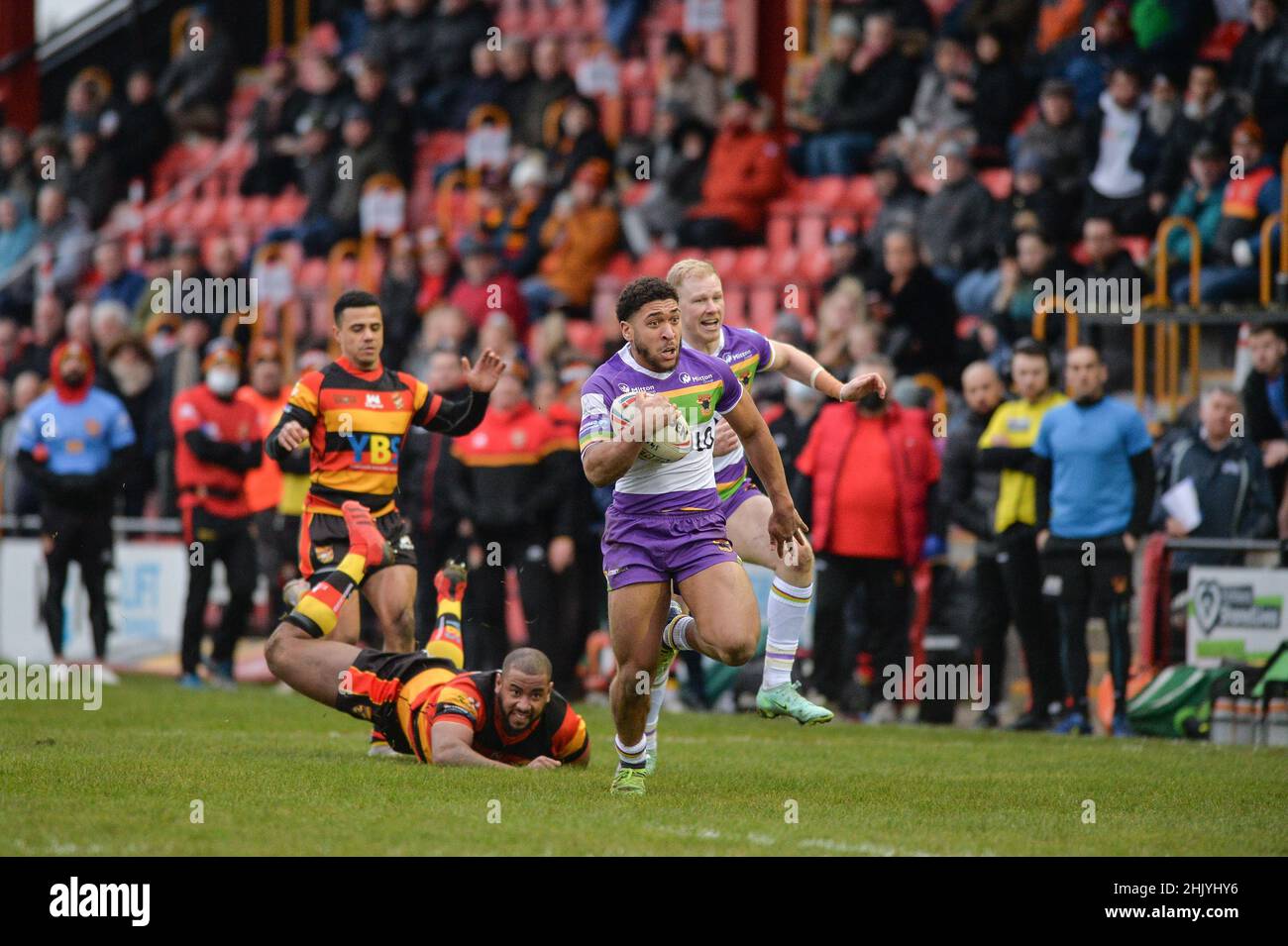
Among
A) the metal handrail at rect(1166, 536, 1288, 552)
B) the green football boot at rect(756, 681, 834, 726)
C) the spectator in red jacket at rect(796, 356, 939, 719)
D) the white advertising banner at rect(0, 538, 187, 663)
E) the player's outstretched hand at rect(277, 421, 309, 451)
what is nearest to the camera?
the green football boot at rect(756, 681, 834, 726)

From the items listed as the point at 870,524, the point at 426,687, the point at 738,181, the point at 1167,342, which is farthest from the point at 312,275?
the point at 426,687

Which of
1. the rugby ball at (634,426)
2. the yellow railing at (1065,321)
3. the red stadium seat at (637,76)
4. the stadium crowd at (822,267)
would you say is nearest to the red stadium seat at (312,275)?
the stadium crowd at (822,267)

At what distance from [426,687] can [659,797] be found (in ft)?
5.96

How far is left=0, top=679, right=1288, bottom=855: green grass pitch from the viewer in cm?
748

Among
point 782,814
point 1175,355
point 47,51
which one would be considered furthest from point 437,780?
point 47,51

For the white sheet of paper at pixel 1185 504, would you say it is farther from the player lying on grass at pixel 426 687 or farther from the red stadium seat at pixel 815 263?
the red stadium seat at pixel 815 263

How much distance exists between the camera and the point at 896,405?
14836mm

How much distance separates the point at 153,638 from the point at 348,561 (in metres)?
8.45

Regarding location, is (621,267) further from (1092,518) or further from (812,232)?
(1092,518)

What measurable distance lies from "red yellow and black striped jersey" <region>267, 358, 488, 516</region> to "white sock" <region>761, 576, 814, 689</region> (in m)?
2.14

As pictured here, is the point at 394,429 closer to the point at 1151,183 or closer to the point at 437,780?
the point at 437,780

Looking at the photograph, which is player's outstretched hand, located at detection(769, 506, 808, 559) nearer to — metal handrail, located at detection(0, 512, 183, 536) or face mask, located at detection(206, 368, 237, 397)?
face mask, located at detection(206, 368, 237, 397)

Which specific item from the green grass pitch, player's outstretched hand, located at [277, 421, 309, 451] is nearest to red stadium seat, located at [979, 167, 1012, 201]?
the green grass pitch

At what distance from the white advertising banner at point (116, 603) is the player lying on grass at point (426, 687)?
772 centimetres
